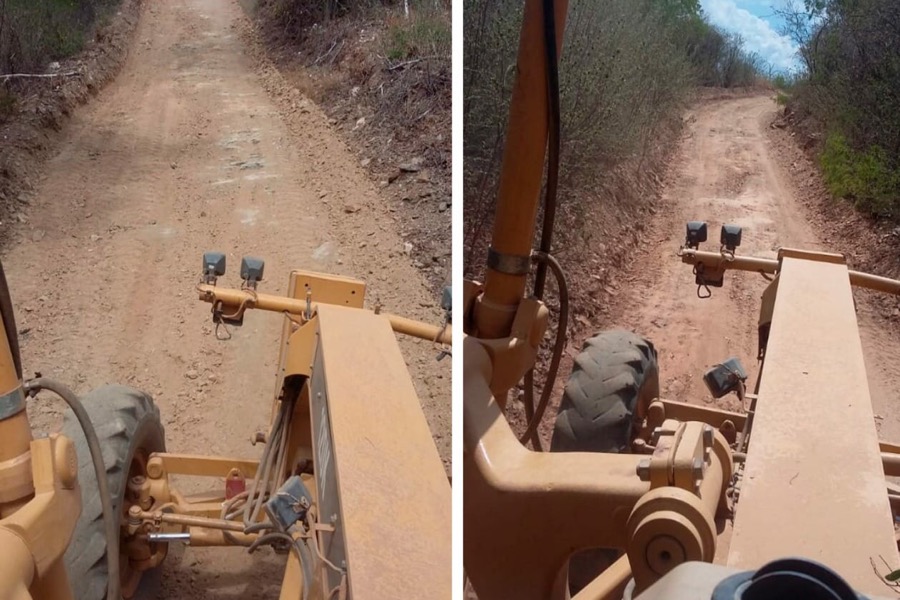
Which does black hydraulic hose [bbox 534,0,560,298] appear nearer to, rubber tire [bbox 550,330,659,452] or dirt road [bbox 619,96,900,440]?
rubber tire [bbox 550,330,659,452]

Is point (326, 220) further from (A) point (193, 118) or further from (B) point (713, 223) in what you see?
(B) point (713, 223)

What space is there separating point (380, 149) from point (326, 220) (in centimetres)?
39

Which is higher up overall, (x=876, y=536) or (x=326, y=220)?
(x=876, y=536)

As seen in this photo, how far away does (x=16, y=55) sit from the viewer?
14.9ft

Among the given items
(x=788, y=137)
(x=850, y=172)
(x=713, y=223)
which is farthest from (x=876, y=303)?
(x=788, y=137)

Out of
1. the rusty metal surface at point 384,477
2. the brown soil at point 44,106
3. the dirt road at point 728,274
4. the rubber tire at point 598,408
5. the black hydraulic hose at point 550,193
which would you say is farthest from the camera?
the brown soil at point 44,106

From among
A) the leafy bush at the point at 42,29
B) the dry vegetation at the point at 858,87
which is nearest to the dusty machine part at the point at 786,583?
the dry vegetation at the point at 858,87

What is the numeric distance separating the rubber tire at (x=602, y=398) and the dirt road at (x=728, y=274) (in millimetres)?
1145

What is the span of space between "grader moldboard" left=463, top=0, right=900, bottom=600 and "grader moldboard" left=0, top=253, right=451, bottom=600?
0.14m

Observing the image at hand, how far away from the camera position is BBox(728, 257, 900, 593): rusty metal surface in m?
0.77

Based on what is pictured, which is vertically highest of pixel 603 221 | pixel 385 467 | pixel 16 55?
pixel 16 55

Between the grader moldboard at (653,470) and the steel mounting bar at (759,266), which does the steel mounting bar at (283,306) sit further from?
the steel mounting bar at (759,266)

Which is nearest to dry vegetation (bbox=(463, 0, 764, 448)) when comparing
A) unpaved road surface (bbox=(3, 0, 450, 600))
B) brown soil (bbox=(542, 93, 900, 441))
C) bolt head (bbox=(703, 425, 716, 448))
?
brown soil (bbox=(542, 93, 900, 441))

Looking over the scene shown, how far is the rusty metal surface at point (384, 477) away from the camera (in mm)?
687
